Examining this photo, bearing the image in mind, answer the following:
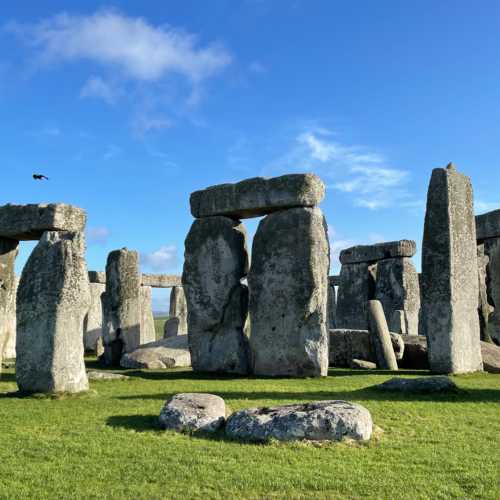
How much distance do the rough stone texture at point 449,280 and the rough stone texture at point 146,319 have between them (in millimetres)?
12632

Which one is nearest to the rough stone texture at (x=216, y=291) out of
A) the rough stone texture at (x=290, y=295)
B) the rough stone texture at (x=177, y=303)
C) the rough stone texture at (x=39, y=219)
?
the rough stone texture at (x=290, y=295)

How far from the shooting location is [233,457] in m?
5.29

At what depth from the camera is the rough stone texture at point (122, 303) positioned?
54.5ft

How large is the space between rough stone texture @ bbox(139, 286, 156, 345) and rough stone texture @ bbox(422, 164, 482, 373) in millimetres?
12632

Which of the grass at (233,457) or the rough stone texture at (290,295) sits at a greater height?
the rough stone texture at (290,295)

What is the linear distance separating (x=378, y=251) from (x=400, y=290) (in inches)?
68.1

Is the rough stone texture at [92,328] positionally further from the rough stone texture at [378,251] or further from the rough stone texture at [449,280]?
the rough stone texture at [449,280]

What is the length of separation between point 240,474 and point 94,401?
162 inches

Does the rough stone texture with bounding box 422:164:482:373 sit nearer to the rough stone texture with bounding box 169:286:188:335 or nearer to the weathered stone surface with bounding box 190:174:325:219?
the weathered stone surface with bounding box 190:174:325:219

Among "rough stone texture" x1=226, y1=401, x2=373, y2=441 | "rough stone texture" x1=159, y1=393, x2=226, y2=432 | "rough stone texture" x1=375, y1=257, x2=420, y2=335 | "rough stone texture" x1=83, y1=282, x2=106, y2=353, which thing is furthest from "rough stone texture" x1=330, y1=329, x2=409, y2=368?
"rough stone texture" x1=83, y1=282, x2=106, y2=353

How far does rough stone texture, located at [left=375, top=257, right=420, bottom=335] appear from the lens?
20.9m

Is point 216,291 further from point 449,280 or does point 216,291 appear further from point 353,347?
point 449,280

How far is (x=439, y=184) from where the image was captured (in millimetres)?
12344

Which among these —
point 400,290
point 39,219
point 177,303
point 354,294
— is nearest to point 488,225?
point 400,290
